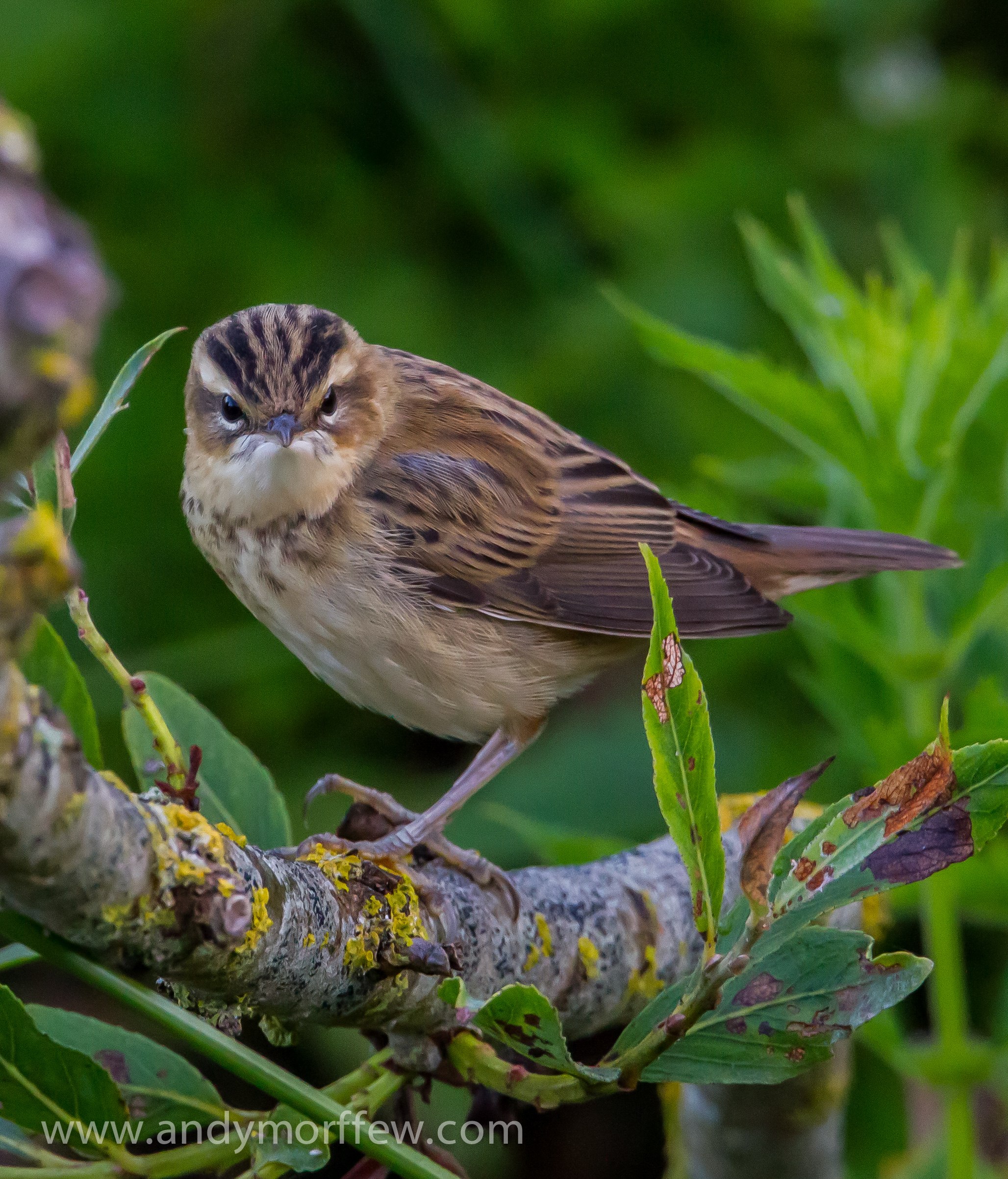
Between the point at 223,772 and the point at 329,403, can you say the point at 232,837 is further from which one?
the point at 329,403

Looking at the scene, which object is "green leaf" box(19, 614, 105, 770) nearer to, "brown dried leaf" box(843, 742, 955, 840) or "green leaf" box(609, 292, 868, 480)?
"brown dried leaf" box(843, 742, 955, 840)

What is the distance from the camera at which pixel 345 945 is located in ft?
4.93

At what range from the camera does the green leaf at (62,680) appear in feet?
4.90

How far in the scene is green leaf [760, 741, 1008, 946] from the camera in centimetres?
130

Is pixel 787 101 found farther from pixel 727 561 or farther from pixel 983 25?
pixel 727 561

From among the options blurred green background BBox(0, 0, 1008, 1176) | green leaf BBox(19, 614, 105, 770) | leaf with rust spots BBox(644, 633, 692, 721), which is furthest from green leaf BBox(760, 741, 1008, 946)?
blurred green background BBox(0, 0, 1008, 1176)

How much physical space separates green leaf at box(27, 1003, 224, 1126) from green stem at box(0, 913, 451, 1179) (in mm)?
302

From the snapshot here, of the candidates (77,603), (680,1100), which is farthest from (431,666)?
(77,603)

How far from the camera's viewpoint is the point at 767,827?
142cm

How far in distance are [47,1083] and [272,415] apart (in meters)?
1.39

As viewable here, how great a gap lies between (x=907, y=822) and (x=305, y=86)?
12.2ft

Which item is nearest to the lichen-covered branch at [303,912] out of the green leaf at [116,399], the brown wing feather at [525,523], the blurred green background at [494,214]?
the green leaf at [116,399]

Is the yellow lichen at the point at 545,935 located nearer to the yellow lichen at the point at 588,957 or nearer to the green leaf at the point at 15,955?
the yellow lichen at the point at 588,957

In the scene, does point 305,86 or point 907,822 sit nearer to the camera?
point 907,822
